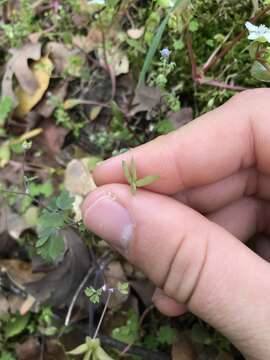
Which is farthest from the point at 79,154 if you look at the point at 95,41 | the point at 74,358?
the point at 74,358

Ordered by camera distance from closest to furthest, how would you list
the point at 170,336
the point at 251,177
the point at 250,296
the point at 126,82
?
1. the point at 250,296
2. the point at 251,177
3. the point at 170,336
4. the point at 126,82

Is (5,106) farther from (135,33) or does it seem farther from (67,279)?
(67,279)

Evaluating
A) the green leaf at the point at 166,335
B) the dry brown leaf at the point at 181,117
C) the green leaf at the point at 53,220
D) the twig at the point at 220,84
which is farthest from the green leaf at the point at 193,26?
the green leaf at the point at 166,335

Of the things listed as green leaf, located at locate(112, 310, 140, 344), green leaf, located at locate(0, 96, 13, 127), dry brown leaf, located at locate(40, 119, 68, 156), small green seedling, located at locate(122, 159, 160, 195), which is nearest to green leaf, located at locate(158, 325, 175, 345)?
green leaf, located at locate(112, 310, 140, 344)

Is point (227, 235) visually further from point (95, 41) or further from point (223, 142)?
point (95, 41)

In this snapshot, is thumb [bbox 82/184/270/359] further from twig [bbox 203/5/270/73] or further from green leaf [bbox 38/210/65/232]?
twig [bbox 203/5/270/73]
